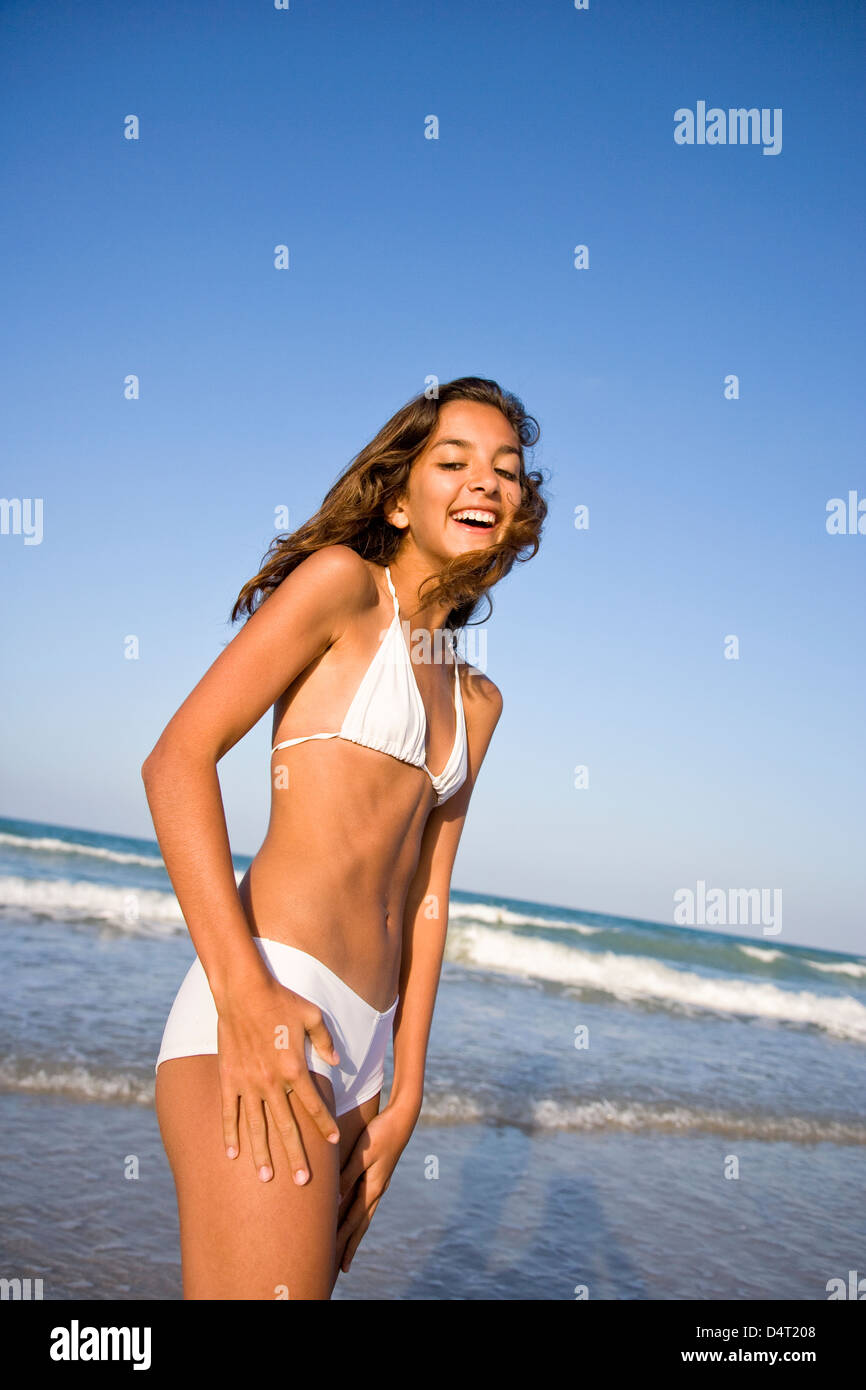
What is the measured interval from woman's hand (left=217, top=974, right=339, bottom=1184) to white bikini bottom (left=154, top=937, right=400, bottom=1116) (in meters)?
0.07

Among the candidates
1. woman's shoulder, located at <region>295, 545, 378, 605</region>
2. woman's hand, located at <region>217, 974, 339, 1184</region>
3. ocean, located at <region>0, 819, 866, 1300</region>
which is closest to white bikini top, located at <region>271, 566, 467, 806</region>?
woman's shoulder, located at <region>295, 545, 378, 605</region>

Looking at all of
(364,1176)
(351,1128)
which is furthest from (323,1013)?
(364,1176)

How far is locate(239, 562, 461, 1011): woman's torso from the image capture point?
6.34 ft

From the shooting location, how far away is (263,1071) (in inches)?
66.6

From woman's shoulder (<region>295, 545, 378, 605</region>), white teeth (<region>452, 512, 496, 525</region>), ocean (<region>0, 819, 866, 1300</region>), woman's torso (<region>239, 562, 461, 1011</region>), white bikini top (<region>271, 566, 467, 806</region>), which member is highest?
white teeth (<region>452, 512, 496, 525</region>)

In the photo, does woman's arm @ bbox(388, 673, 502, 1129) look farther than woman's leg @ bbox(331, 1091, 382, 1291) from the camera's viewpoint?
Yes

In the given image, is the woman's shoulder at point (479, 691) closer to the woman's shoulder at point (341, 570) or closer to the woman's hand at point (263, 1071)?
the woman's shoulder at point (341, 570)

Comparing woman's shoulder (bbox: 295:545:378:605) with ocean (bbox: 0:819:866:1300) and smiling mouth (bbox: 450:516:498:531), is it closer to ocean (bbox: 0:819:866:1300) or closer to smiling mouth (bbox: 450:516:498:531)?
smiling mouth (bbox: 450:516:498:531)

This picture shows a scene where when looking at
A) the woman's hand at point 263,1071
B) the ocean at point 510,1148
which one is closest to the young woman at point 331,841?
the woman's hand at point 263,1071

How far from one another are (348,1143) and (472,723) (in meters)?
1.10

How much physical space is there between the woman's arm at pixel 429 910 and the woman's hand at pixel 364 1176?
188 mm
